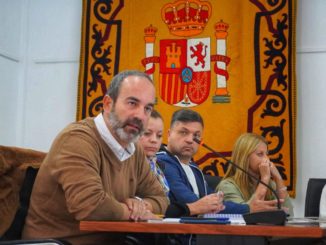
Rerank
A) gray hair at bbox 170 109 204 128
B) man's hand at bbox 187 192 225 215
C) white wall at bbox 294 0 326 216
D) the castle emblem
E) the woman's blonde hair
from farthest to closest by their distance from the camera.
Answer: the castle emblem → white wall at bbox 294 0 326 216 → the woman's blonde hair → gray hair at bbox 170 109 204 128 → man's hand at bbox 187 192 225 215

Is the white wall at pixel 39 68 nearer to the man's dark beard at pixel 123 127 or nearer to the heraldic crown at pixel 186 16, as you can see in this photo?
the heraldic crown at pixel 186 16

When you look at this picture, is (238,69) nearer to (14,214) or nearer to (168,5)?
(168,5)

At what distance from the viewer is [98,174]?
1978 mm

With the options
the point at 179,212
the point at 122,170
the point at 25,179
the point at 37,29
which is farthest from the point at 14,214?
the point at 37,29

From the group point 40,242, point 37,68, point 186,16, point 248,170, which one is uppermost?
point 186,16

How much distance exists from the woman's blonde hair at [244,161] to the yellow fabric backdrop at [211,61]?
125 centimetres

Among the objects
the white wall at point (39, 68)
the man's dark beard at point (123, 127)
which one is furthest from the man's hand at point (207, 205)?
the white wall at point (39, 68)

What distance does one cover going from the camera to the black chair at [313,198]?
12.0 ft

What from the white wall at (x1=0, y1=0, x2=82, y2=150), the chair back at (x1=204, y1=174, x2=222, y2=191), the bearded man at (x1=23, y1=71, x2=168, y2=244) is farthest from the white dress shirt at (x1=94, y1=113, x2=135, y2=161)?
the white wall at (x1=0, y1=0, x2=82, y2=150)

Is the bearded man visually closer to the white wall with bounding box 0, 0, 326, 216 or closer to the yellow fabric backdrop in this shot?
the yellow fabric backdrop

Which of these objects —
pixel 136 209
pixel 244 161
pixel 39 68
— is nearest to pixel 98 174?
pixel 136 209

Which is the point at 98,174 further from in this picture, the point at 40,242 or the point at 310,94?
the point at 310,94

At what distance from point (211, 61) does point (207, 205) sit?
2560mm

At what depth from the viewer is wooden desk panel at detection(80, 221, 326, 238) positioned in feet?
5.05
